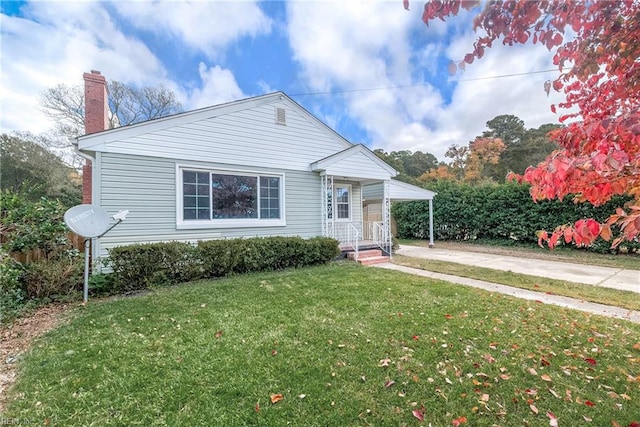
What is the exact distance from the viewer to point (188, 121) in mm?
7617

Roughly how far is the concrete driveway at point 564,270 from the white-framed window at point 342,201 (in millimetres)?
3817

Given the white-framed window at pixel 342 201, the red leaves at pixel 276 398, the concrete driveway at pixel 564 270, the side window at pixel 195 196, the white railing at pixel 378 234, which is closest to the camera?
the red leaves at pixel 276 398

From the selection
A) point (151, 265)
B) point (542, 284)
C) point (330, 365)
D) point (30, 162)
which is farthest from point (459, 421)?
point (30, 162)

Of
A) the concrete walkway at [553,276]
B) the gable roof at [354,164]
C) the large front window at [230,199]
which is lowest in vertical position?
→ the concrete walkway at [553,276]

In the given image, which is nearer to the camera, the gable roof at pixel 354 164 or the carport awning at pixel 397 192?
the gable roof at pixel 354 164

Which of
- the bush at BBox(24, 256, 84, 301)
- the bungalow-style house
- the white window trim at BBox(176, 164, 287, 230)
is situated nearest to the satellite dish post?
the bush at BBox(24, 256, 84, 301)

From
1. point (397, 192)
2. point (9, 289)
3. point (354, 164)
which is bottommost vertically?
point (9, 289)

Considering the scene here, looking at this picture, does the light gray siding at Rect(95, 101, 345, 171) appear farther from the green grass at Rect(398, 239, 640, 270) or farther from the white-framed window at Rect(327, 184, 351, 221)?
the green grass at Rect(398, 239, 640, 270)

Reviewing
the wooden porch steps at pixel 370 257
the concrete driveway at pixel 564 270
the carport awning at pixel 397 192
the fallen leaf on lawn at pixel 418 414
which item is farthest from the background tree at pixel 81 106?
the fallen leaf on lawn at pixel 418 414

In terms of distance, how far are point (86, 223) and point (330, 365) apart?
5020 millimetres

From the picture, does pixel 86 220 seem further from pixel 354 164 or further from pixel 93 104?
pixel 354 164

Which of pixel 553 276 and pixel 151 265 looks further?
pixel 553 276

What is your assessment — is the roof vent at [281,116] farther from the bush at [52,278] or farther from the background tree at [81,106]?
the background tree at [81,106]

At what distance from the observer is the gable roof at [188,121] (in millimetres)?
6445
